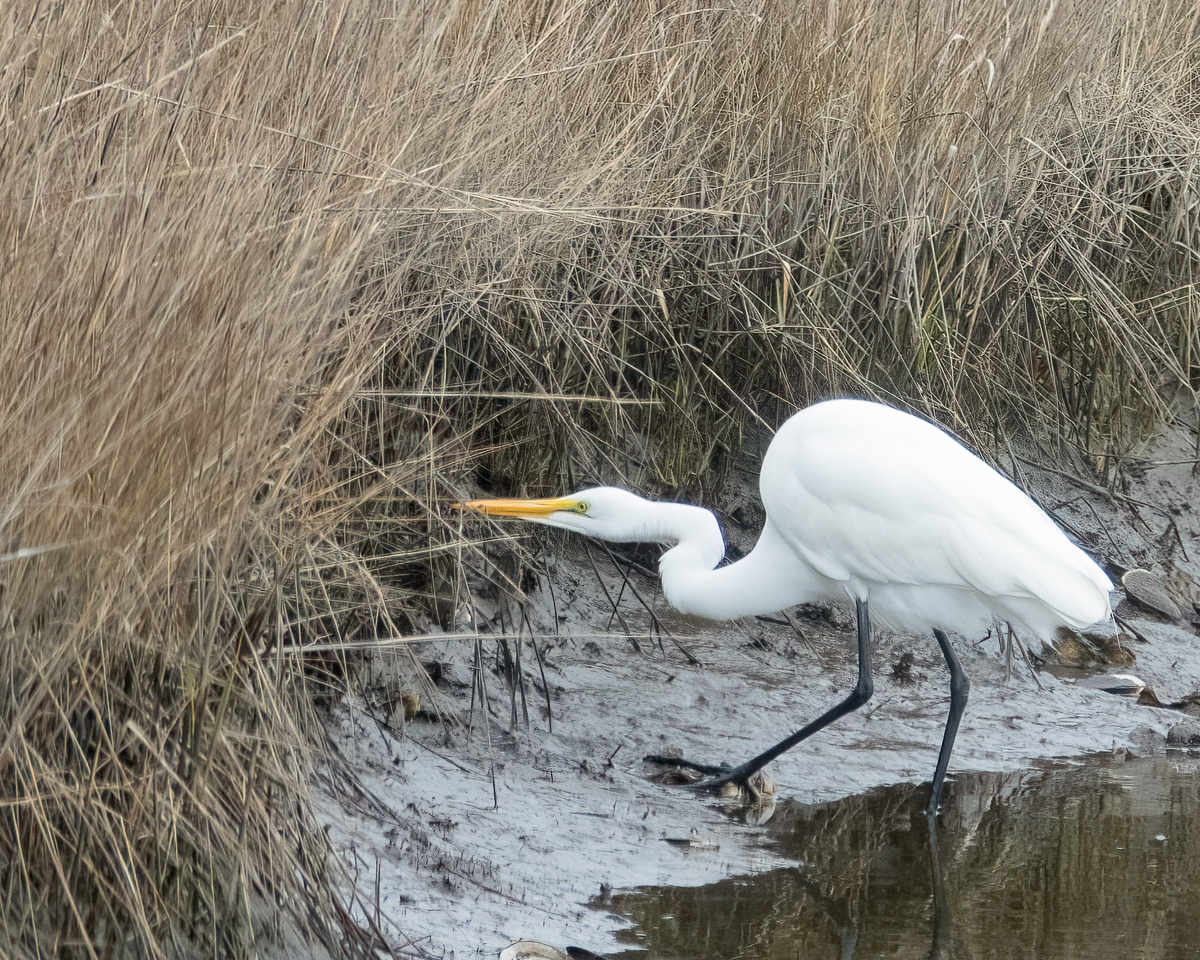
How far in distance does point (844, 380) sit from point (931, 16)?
1.30 m

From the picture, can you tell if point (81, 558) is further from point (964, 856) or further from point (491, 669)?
point (964, 856)

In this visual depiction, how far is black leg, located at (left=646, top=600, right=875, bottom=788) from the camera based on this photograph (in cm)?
338

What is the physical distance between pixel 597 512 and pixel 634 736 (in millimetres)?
619

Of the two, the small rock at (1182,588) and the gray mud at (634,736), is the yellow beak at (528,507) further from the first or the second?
the small rock at (1182,588)

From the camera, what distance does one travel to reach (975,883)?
2.92m

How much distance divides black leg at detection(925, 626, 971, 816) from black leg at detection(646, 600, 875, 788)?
0.19 m

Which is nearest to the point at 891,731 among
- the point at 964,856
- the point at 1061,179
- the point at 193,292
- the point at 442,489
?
the point at 964,856

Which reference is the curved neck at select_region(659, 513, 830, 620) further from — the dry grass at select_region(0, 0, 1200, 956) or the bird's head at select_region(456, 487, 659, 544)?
the dry grass at select_region(0, 0, 1200, 956)

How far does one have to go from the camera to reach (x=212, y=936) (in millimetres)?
1942

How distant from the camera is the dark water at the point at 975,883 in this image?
8.54 feet

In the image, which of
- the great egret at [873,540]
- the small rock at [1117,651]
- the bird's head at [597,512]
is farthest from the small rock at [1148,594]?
the bird's head at [597,512]

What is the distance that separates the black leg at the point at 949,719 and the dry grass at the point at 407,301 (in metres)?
0.91

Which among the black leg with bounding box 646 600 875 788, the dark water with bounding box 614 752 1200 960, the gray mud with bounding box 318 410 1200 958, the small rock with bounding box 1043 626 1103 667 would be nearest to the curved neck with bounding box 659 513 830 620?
the black leg with bounding box 646 600 875 788

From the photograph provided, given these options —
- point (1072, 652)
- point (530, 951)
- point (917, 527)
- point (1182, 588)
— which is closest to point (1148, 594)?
point (1182, 588)
